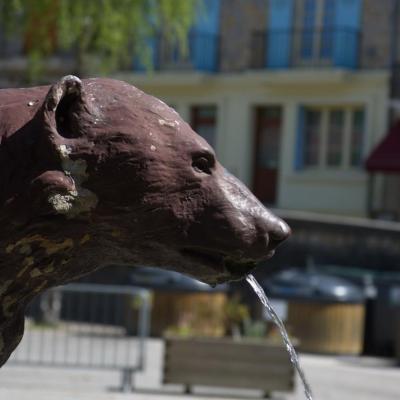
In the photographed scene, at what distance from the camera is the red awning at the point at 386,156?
2670 cm

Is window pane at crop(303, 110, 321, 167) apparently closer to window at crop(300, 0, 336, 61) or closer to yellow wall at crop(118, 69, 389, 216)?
yellow wall at crop(118, 69, 389, 216)

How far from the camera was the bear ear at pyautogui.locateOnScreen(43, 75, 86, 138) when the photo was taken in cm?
287

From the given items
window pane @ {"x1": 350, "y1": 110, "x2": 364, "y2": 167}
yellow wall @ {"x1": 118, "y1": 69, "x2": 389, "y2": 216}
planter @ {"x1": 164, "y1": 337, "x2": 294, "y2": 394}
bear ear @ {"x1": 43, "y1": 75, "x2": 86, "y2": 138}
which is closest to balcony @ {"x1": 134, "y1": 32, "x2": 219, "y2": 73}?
yellow wall @ {"x1": 118, "y1": 69, "x2": 389, "y2": 216}

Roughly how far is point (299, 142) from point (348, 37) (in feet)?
8.84

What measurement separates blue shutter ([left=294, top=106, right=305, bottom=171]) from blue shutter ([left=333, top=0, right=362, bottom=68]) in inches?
58.7

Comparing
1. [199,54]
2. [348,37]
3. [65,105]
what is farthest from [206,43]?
[65,105]

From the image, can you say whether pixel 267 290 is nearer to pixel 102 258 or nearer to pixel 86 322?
pixel 86 322

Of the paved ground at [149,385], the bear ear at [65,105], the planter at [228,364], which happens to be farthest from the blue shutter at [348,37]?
the bear ear at [65,105]

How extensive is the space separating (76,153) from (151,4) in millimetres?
16691

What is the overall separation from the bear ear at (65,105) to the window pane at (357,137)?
26128mm

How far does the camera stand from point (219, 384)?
12.0 meters

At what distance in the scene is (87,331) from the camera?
1494cm

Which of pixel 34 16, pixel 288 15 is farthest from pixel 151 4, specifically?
pixel 288 15

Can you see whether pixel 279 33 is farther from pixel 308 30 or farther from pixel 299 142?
pixel 299 142
